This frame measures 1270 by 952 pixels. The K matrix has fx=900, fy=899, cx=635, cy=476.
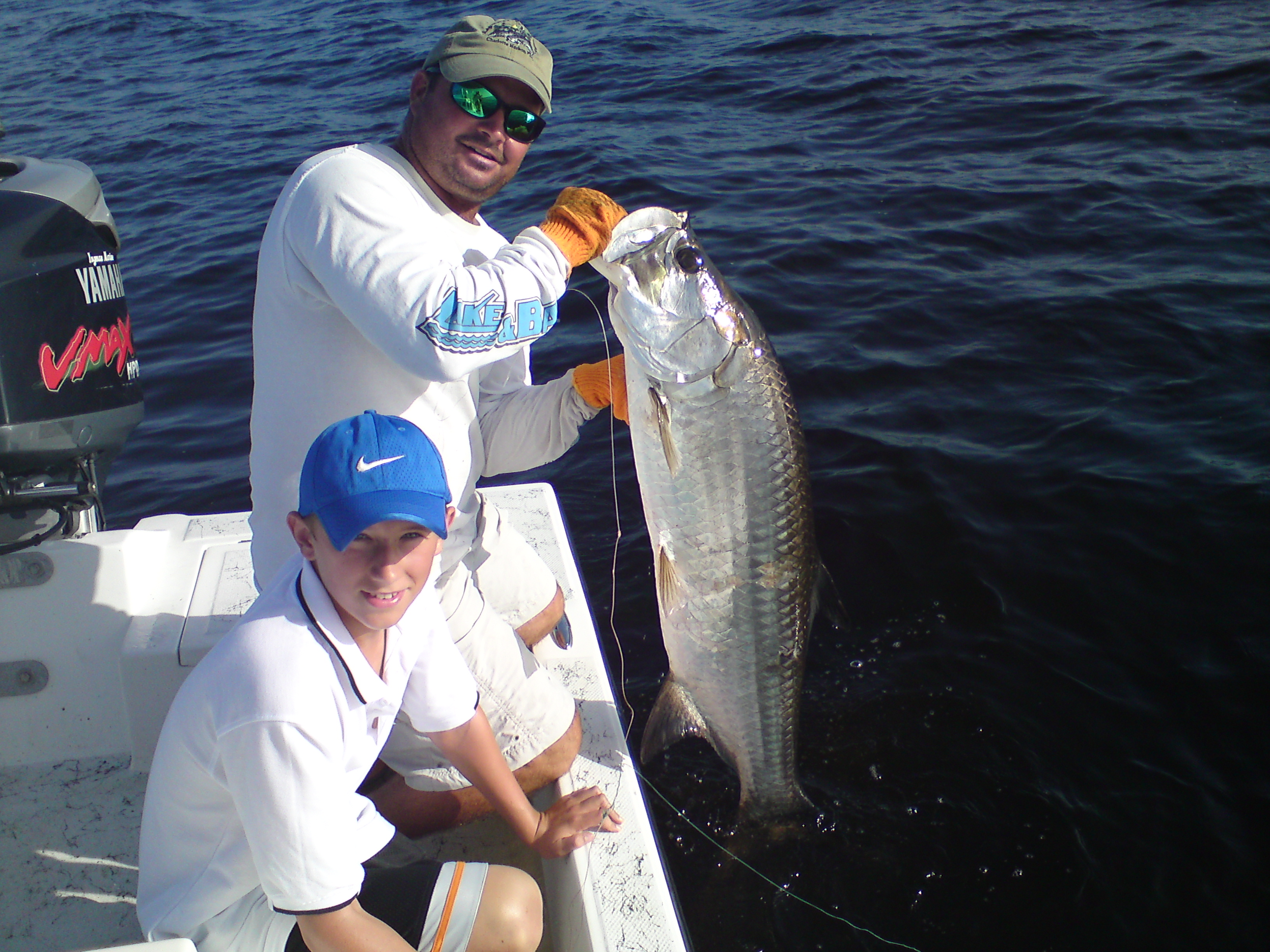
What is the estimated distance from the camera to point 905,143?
8.25m

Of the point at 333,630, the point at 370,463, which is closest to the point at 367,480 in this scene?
the point at 370,463

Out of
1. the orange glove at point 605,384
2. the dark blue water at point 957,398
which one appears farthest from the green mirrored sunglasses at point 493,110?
the dark blue water at point 957,398

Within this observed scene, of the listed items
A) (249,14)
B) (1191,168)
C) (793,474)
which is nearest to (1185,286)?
(1191,168)

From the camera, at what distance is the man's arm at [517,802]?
7.48 ft

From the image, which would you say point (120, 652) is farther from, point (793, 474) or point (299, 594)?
point (793, 474)

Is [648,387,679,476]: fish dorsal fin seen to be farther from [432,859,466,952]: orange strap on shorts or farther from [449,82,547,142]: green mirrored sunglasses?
[432,859,466,952]: orange strap on shorts

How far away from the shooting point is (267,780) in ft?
5.39

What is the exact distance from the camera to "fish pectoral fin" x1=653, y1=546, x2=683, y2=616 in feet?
8.32

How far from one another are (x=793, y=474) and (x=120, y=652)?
6.93 feet

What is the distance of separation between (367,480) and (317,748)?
0.51 meters

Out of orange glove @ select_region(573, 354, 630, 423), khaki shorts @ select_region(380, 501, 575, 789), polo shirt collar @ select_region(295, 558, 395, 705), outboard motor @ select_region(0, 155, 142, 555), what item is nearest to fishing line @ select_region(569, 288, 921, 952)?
orange glove @ select_region(573, 354, 630, 423)

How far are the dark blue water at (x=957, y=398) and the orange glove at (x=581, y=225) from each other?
193 centimetres

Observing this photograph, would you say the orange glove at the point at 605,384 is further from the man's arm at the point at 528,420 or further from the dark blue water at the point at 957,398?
the dark blue water at the point at 957,398

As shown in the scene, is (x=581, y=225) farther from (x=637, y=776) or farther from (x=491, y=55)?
(x=637, y=776)
